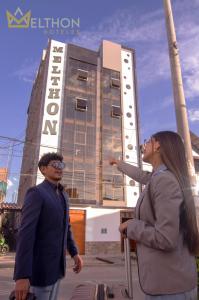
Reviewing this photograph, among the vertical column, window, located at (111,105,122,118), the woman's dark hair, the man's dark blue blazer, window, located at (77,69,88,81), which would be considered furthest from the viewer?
window, located at (77,69,88,81)

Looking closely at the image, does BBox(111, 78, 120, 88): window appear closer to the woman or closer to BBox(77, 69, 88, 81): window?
BBox(77, 69, 88, 81): window

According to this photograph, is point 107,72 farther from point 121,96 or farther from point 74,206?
point 74,206

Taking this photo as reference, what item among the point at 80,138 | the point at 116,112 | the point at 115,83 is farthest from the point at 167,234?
the point at 115,83

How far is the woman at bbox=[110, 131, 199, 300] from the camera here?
158 centimetres

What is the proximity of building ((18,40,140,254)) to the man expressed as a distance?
62.5ft

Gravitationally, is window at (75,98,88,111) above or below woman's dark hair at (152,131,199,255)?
above

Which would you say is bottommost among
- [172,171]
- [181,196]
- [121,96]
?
[181,196]

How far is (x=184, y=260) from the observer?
1642mm

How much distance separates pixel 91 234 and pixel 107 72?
18268 mm

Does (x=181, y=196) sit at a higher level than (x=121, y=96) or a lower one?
lower

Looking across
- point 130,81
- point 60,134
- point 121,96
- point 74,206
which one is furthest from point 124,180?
point 130,81

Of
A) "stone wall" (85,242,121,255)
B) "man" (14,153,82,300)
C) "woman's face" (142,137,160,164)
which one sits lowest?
"stone wall" (85,242,121,255)

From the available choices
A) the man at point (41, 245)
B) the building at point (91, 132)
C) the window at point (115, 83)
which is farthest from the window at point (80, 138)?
the man at point (41, 245)

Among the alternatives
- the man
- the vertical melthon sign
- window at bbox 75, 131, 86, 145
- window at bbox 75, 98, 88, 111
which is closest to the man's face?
the man
